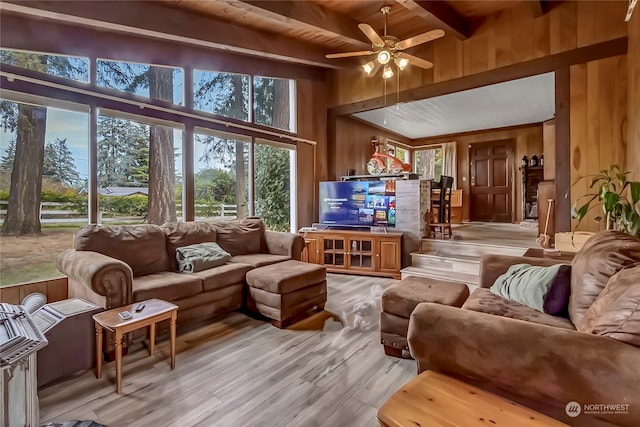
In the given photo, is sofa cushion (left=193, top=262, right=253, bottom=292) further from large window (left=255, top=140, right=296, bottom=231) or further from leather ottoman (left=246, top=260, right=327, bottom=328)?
large window (left=255, top=140, right=296, bottom=231)

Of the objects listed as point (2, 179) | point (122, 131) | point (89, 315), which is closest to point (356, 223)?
point (122, 131)

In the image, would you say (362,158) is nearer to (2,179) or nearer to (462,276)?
(462,276)

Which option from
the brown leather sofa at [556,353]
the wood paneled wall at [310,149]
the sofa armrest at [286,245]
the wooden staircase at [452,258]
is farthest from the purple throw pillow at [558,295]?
the wood paneled wall at [310,149]

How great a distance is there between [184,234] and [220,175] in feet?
4.31

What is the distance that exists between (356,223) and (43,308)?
155 inches

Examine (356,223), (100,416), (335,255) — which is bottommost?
(100,416)

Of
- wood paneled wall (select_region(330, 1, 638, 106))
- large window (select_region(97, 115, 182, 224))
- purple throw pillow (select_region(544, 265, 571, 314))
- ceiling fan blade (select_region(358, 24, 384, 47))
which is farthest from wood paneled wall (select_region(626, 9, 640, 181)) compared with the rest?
large window (select_region(97, 115, 182, 224))

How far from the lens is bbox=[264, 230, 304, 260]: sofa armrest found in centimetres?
386

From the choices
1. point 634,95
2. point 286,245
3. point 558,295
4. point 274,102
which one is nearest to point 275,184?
point 274,102

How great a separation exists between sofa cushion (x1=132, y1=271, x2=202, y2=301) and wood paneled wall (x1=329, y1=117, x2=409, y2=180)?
379 cm

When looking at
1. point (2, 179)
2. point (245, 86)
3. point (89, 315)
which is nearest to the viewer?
point (89, 315)

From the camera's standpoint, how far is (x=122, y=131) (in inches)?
135

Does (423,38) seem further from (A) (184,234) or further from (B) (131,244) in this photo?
(B) (131,244)

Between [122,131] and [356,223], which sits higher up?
[122,131]
